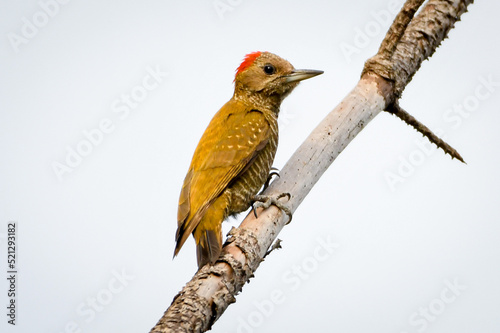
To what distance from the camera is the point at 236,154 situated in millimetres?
4785

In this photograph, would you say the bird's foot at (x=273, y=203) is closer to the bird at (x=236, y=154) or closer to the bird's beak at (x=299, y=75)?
the bird at (x=236, y=154)

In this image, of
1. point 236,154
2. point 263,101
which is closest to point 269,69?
point 263,101

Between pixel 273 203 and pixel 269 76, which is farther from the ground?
pixel 269 76

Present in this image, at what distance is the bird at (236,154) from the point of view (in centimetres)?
429

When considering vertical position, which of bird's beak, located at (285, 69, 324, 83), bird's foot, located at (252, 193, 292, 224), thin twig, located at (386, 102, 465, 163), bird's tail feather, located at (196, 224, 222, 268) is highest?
bird's beak, located at (285, 69, 324, 83)

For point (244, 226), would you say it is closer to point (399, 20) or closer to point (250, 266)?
point (250, 266)

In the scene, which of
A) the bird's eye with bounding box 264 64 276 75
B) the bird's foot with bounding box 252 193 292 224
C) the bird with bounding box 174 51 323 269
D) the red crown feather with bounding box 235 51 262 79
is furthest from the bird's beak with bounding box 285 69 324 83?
the bird's foot with bounding box 252 193 292 224

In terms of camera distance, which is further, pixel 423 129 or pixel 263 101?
pixel 263 101

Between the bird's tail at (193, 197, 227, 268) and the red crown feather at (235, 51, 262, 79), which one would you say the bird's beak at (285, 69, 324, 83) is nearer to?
the red crown feather at (235, 51, 262, 79)

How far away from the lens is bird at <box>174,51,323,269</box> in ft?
14.1

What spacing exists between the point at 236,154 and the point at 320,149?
892mm

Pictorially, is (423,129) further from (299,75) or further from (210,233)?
(210,233)

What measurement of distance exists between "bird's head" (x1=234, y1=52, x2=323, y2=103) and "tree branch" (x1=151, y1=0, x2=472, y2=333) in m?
1.02

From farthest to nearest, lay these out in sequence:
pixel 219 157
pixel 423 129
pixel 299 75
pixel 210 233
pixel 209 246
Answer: pixel 299 75 → pixel 219 157 → pixel 423 129 → pixel 210 233 → pixel 209 246
